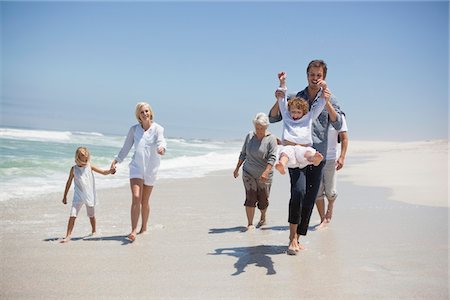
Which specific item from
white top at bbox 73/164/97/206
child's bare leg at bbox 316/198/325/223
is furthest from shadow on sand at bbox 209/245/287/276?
white top at bbox 73/164/97/206

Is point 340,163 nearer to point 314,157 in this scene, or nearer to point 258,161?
point 258,161

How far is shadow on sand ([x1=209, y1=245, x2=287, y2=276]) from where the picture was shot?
429 cm

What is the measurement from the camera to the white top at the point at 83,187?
5531mm

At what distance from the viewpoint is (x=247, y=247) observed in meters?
5.08

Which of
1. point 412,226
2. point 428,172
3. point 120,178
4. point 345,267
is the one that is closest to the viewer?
point 345,267

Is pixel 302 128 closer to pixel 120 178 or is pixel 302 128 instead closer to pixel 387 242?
pixel 387 242

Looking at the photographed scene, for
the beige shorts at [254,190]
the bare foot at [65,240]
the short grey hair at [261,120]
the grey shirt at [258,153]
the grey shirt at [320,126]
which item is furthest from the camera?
the beige shorts at [254,190]

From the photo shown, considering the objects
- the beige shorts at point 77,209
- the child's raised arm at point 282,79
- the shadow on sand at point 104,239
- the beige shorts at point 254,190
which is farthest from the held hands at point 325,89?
the beige shorts at point 77,209

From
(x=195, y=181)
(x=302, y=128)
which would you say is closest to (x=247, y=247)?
(x=302, y=128)

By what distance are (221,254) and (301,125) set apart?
1.70 meters

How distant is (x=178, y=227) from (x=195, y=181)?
17.4 feet

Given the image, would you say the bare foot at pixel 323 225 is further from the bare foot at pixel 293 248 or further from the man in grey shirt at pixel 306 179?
the bare foot at pixel 293 248

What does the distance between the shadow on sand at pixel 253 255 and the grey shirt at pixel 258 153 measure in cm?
130

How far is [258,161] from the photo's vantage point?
6.04 m
